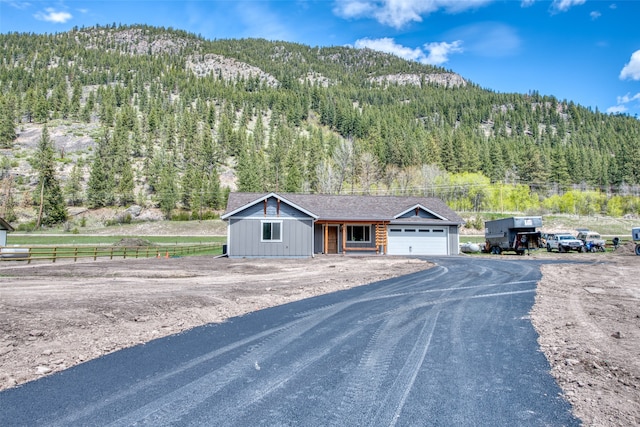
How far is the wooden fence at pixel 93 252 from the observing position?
24.2 meters

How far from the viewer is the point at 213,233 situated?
55.0m

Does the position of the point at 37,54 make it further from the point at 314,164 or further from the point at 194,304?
the point at 194,304

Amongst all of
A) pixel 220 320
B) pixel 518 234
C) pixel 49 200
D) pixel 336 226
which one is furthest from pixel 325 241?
pixel 49 200

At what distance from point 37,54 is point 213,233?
604 feet

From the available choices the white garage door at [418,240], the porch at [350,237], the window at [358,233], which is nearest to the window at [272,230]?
the porch at [350,237]

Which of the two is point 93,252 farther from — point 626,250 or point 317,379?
point 626,250

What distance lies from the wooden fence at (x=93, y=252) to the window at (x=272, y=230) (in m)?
7.62

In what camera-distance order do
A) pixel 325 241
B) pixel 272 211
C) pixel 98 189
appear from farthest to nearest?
pixel 98 189 → pixel 325 241 → pixel 272 211

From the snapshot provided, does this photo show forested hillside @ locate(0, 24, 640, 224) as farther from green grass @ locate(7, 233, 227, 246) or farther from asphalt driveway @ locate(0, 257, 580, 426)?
asphalt driveway @ locate(0, 257, 580, 426)

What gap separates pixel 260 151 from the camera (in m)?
92.1

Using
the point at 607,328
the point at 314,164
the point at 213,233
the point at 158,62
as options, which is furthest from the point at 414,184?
the point at 158,62

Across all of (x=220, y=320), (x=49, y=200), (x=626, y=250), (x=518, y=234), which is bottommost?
(x=220, y=320)

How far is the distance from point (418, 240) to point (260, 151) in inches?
2590

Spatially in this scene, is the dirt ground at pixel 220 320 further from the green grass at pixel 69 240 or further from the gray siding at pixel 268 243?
the green grass at pixel 69 240
